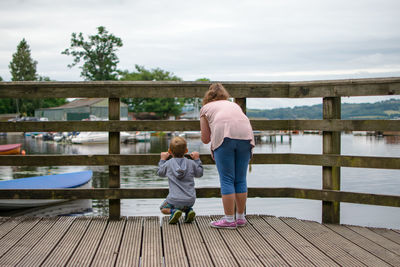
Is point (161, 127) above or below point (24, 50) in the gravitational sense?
below

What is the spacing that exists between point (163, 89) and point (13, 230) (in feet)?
6.71

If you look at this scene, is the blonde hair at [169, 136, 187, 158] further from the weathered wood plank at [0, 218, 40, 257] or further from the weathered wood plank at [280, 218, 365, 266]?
the weathered wood plank at [0, 218, 40, 257]

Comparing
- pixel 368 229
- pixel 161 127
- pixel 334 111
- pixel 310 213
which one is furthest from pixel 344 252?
pixel 310 213

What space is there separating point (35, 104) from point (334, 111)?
344ft

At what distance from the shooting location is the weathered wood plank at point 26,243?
10.8 ft

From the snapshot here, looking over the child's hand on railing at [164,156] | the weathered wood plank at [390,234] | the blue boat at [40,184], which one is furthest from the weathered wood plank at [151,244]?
the blue boat at [40,184]

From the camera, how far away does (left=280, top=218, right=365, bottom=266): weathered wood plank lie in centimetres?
331

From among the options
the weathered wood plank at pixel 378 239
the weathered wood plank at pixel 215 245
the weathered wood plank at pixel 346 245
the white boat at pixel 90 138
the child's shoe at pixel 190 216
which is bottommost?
the white boat at pixel 90 138

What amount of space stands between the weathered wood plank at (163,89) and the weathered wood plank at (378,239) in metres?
1.38

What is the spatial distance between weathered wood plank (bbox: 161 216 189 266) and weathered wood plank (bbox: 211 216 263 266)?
0.39 metres

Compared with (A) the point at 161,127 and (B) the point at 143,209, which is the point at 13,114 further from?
(A) the point at 161,127

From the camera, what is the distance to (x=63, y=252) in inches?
138

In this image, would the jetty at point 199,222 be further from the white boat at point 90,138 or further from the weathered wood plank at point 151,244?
the white boat at point 90,138

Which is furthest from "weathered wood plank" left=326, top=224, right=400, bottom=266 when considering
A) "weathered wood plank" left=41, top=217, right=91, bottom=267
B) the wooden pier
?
"weathered wood plank" left=41, top=217, right=91, bottom=267
